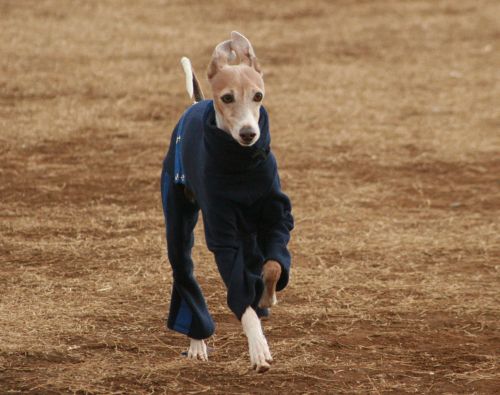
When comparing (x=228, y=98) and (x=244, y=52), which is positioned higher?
(x=244, y=52)

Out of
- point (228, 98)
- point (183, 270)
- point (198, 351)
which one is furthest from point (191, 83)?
point (198, 351)

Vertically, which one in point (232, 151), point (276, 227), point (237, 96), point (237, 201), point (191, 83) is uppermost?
point (191, 83)

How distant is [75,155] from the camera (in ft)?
36.8

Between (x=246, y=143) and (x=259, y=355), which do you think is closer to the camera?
(x=246, y=143)

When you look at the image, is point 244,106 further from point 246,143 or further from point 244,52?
point 244,52

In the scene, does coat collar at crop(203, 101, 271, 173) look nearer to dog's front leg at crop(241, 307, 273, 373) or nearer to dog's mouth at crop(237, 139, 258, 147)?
dog's mouth at crop(237, 139, 258, 147)

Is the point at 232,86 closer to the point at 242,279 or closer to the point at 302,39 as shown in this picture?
the point at 242,279

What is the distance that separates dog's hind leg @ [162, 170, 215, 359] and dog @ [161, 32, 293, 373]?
32 centimetres

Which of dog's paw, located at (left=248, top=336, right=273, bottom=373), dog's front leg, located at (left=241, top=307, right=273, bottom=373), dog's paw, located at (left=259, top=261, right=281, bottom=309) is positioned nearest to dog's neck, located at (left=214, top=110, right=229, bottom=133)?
dog's paw, located at (left=259, top=261, right=281, bottom=309)

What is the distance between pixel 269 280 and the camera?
202 inches

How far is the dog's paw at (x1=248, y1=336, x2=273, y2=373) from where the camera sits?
4891 mm

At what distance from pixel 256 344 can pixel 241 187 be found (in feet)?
2.27

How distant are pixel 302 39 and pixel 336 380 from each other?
11.4 m

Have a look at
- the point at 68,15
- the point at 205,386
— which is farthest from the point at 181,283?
the point at 68,15
